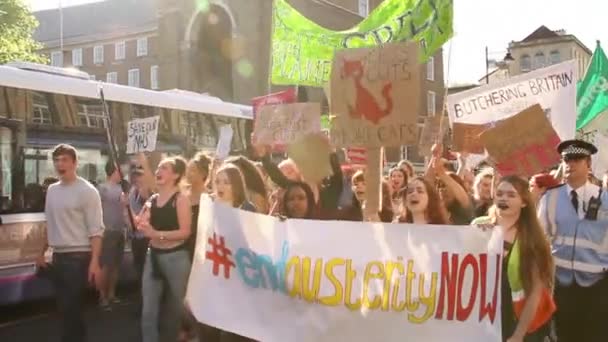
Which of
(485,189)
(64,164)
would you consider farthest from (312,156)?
(64,164)

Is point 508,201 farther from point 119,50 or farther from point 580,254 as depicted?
point 119,50

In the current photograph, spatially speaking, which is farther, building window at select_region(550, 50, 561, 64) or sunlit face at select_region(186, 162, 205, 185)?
building window at select_region(550, 50, 561, 64)

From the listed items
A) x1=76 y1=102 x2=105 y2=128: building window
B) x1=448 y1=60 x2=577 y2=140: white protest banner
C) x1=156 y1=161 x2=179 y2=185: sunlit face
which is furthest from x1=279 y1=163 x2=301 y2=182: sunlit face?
x1=76 y1=102 x2=105 y2=128: building window

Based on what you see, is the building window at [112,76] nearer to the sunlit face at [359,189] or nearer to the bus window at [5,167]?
the bus window at [5,167]

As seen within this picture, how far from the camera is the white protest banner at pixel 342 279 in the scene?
3.99 m

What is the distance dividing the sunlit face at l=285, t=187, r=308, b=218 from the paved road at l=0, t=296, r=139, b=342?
3.13 m

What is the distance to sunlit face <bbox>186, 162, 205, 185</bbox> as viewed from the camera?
6.08 metres

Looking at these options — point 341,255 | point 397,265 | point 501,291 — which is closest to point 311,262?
point 341,255

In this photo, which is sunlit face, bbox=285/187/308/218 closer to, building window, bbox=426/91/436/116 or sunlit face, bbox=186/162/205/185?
sunlit face, bbox=186/162/205/185

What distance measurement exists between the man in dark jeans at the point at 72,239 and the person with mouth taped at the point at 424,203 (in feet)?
8.54

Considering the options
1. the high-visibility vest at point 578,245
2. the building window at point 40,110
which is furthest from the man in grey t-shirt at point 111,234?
the high-visibility vest at point 578,245

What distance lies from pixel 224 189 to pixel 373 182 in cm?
106

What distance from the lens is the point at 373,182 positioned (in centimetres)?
506

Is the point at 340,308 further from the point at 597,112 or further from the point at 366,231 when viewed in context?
the point at 597,112
